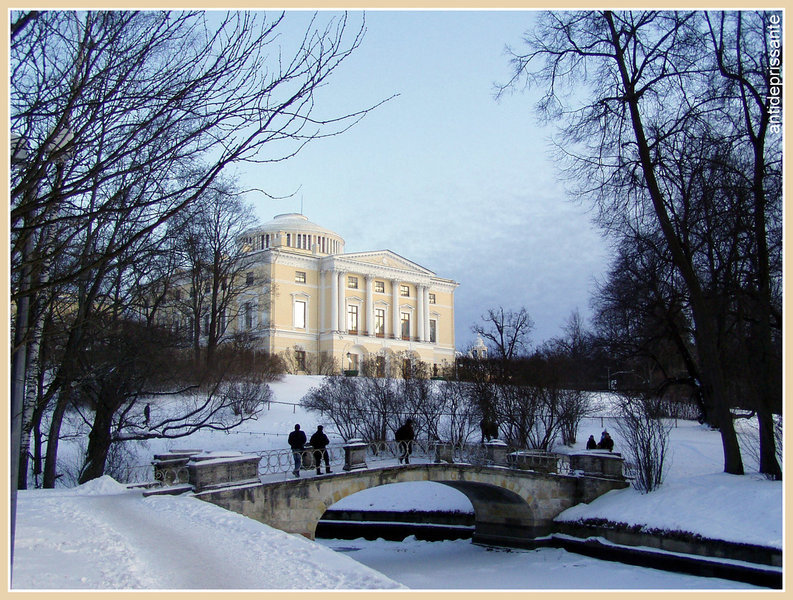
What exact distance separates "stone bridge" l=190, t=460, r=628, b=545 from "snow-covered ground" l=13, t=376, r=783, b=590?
2.49 ft

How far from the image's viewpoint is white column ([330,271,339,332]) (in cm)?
6738

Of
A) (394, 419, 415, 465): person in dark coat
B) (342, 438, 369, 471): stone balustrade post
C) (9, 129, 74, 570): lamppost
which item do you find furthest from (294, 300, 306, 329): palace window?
(9, 129, 74, 570): lamppost

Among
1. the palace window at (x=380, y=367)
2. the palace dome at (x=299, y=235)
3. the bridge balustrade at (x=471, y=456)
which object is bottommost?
the bridge balustrade at (x=471, y=456)

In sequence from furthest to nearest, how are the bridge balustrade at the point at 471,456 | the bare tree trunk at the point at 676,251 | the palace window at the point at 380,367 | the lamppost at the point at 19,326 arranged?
the palace window at the point at 380,367, the bridge balustrade at the point at 471,456, the bare tree trunk at the point at 676,251, the lamppost at the point at 19,326

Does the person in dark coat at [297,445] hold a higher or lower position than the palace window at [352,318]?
lower

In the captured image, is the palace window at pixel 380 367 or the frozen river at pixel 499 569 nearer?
the frozen river at pixel 499 569

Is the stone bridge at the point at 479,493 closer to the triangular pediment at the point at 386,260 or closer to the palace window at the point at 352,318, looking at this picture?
the palace window at the point at 352,318

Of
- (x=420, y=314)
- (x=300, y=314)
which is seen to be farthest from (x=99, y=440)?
(x=420, y=314)

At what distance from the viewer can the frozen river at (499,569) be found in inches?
762

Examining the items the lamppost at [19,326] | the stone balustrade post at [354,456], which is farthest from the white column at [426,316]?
the lamppost at [19,326]

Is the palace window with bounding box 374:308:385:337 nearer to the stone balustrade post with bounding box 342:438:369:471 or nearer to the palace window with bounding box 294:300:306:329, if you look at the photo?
the palace window with bounding box 294:300:306:329

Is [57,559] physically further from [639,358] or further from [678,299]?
[639,358]

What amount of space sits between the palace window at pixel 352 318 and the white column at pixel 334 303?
5.84 ft

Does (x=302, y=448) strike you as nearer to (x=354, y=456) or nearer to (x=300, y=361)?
(x=354, y=456)
